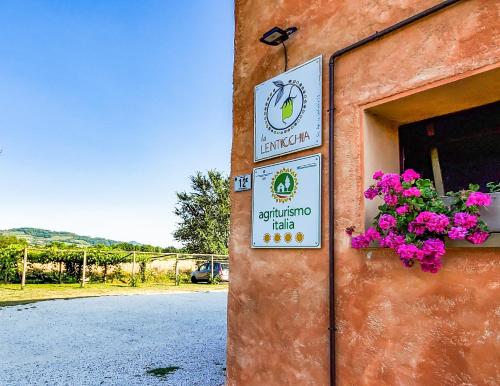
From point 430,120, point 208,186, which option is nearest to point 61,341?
point 430,120

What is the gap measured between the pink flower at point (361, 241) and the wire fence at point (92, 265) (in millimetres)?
15776

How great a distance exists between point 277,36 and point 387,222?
2.20 meters

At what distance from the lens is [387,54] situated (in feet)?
10.0

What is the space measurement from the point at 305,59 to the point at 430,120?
1.22 metres

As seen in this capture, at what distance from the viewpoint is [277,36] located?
12.6 feet

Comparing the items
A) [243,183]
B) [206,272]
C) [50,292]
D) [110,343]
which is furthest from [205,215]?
[243,183]

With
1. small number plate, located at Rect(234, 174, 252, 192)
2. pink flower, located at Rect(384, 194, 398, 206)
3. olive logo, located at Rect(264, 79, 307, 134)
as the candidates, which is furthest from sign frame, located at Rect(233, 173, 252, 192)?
pink flower, located at Rect(384, 194, 398, 206)

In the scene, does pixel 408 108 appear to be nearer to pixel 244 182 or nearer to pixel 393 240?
pixel 393 240

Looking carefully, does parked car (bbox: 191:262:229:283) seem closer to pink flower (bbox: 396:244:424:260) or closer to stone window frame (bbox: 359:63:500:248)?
stone window frame (bbox: 359:63:500:248)

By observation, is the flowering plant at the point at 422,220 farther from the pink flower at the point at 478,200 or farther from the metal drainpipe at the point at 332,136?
the metal drainpipe at the point at 332,136

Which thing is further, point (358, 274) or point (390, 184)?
point (358, 274)

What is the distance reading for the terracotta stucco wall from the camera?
8.09 ft

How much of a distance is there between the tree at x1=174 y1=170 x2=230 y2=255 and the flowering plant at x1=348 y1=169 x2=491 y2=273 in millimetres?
27820

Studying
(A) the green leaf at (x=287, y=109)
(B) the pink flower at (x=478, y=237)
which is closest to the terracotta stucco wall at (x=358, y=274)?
(B) the pink flower at (x=478, y=237)
